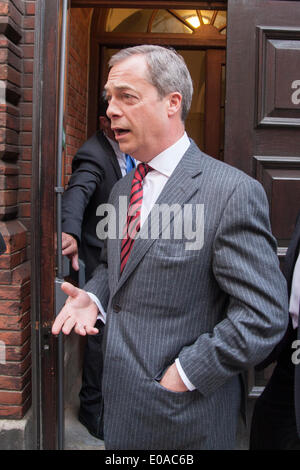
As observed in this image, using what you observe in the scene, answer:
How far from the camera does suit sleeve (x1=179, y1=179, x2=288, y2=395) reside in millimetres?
1550

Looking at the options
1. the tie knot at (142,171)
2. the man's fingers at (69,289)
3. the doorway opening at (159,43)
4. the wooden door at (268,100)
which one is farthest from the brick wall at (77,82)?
the man's fingers at (69,289)

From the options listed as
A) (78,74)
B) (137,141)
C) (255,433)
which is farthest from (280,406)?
(78,74)

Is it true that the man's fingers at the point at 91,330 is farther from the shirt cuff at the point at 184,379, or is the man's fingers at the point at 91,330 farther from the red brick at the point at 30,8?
the red brick at the point at 30,8

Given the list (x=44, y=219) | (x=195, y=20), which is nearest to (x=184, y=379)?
(x=44, y=219)

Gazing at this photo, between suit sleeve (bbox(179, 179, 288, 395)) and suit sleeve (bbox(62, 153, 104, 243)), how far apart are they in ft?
5.32

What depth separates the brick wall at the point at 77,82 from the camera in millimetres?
4139

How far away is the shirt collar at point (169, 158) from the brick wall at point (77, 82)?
2281 millimetres

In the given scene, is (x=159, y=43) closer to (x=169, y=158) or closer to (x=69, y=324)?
(x=169, y=158)

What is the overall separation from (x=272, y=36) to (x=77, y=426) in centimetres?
287

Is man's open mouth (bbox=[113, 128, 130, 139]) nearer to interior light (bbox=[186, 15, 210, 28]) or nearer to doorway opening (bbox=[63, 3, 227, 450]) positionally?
doorway opening (bbox=[63, 3, 227, 450])

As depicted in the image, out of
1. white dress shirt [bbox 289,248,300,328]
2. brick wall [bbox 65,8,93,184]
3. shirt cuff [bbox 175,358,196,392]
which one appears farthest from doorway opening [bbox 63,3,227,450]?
shirt cuff [bbox 175,358,196,392]

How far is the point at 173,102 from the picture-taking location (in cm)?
179

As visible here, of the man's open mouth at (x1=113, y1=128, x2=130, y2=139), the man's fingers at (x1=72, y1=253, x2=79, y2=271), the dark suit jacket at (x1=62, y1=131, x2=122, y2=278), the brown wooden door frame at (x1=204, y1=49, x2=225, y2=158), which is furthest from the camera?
the brown wooden door frame at (x1=204, y1=49, x2=225, y2=158)

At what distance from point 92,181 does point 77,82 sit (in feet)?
5.25
